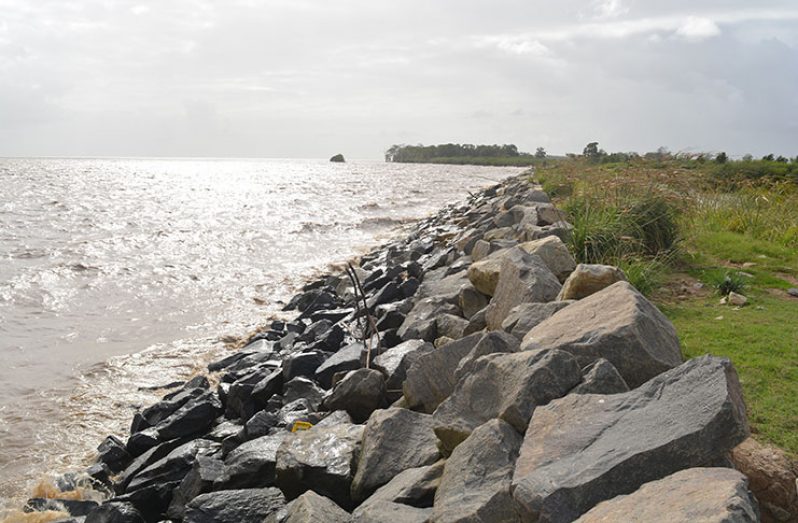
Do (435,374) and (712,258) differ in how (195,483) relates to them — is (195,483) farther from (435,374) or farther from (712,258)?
(712,258)

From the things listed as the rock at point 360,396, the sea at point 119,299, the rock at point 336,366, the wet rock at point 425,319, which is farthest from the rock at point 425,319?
the sea at point 119,299

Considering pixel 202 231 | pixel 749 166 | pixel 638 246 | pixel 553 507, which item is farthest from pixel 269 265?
pixel 749 166

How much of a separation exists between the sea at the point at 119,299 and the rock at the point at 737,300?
5.53 m

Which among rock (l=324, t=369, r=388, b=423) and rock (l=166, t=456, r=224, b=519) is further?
rock (l=324, t=369, r=388, b=423)

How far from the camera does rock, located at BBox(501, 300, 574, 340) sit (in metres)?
4.16

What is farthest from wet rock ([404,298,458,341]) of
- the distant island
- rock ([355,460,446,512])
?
the distant island

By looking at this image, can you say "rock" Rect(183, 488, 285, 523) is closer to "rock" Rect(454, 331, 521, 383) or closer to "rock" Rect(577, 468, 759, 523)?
"rock" Rect(454, 331, 521, 383)

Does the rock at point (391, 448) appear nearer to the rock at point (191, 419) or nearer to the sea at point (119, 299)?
the rock at point (191, 419)

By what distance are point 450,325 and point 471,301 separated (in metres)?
0.61

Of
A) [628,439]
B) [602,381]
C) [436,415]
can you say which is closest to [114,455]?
[436,415]

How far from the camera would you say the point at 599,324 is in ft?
11.1

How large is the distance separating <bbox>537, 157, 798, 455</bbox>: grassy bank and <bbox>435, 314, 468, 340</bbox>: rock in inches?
63.8

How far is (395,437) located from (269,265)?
1068cm

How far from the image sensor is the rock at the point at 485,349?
368 cm
